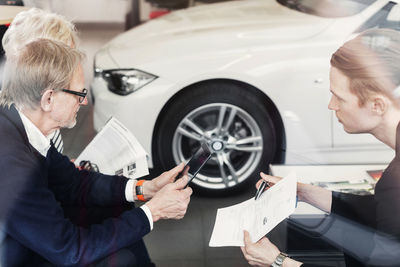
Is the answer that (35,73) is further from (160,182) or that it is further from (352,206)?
(352,206)

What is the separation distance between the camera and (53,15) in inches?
58.7

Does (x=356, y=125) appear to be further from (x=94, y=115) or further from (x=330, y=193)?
(x=94, y=115)

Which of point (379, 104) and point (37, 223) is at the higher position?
point (379, 104)

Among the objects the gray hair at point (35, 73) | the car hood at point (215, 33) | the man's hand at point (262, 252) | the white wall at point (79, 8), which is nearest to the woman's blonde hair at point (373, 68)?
the man's hand at point (262, 252)

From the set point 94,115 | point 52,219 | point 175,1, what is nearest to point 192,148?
point 94,115

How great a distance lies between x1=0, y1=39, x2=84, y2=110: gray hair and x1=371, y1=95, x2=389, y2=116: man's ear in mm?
652

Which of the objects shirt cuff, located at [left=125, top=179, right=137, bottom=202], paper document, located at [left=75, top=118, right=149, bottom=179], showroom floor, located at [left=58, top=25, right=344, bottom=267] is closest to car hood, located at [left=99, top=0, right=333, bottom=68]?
showroom floor, located at [left=58, top=25, right=344, bottom=267]

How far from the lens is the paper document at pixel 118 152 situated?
4.36ft

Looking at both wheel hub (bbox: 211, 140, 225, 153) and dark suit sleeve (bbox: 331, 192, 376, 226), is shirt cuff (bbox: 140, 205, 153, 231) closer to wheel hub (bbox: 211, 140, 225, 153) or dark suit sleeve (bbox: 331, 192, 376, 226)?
dark suit sleeve (bbox: 331, 192, 376, 226)

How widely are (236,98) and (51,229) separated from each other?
1187mm

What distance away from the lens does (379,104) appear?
102 cm

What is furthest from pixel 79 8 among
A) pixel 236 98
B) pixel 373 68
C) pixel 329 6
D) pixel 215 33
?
pixel 373 68

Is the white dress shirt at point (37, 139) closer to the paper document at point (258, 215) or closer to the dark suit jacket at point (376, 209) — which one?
the paper document at point (258, 215)

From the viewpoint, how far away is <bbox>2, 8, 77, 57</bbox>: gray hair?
1.34 m
